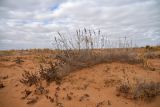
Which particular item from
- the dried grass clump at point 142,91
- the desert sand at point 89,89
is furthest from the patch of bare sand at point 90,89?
the dried grass clump at point 142,91

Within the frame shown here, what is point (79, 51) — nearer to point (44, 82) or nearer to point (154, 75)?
point (44, 82)

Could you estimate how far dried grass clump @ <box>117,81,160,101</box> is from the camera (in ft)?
16.5

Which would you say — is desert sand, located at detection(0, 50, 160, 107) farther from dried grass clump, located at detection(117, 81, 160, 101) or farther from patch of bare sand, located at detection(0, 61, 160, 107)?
dried grass clump, located at detection(117, 81, 160, 101)

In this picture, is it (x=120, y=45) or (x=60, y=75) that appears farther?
(x=120, y=45)

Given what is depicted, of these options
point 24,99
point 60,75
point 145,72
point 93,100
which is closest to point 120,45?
point 145,72

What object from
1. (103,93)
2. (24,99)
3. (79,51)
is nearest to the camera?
(103,93)

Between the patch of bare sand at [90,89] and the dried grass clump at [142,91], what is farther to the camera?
the patch of bare sand at [90,89]

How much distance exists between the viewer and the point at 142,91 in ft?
16.4

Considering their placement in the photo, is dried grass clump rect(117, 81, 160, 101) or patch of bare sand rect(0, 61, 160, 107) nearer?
dried grass clump rect(117, 81, 160, 101)

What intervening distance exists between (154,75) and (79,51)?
2457 mm

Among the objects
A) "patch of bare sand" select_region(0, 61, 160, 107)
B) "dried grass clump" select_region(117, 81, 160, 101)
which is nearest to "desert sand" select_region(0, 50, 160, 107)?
"patch of bare sand" select_region(0, 61, 160, 107)

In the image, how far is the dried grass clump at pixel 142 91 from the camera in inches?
198

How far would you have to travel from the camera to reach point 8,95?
21.2 feet

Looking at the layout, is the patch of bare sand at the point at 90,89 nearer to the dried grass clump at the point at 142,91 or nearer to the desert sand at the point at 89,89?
the desert sand at the point at 89,89
